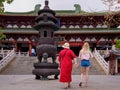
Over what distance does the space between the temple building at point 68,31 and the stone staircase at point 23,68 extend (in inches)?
472

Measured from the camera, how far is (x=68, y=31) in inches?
1828

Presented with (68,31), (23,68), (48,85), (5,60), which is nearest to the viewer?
(48,85)

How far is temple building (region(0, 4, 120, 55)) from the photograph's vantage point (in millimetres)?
46000

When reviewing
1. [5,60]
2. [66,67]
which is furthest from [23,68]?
[66,67]

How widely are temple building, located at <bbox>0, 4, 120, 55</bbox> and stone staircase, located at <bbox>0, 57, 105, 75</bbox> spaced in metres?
12.0

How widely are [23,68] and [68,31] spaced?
18.1m

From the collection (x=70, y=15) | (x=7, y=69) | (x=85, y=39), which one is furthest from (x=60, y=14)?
(x=7, y=69)

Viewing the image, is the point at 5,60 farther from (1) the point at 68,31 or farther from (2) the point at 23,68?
(1) the point at 68,31

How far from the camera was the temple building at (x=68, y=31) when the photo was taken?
46.0m

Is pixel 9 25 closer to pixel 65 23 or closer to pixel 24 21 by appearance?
pixel 24 21

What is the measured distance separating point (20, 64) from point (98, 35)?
710 inches

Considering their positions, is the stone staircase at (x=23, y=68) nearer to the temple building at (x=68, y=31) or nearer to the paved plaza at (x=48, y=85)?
the paved plaza at (x=48, y=85)

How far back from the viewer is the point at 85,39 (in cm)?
4772

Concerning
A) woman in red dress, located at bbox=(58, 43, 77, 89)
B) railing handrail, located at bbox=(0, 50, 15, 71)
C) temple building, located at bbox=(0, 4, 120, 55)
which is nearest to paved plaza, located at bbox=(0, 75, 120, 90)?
woman in red dress, located at bbox=(58, 43, 77, 89)
